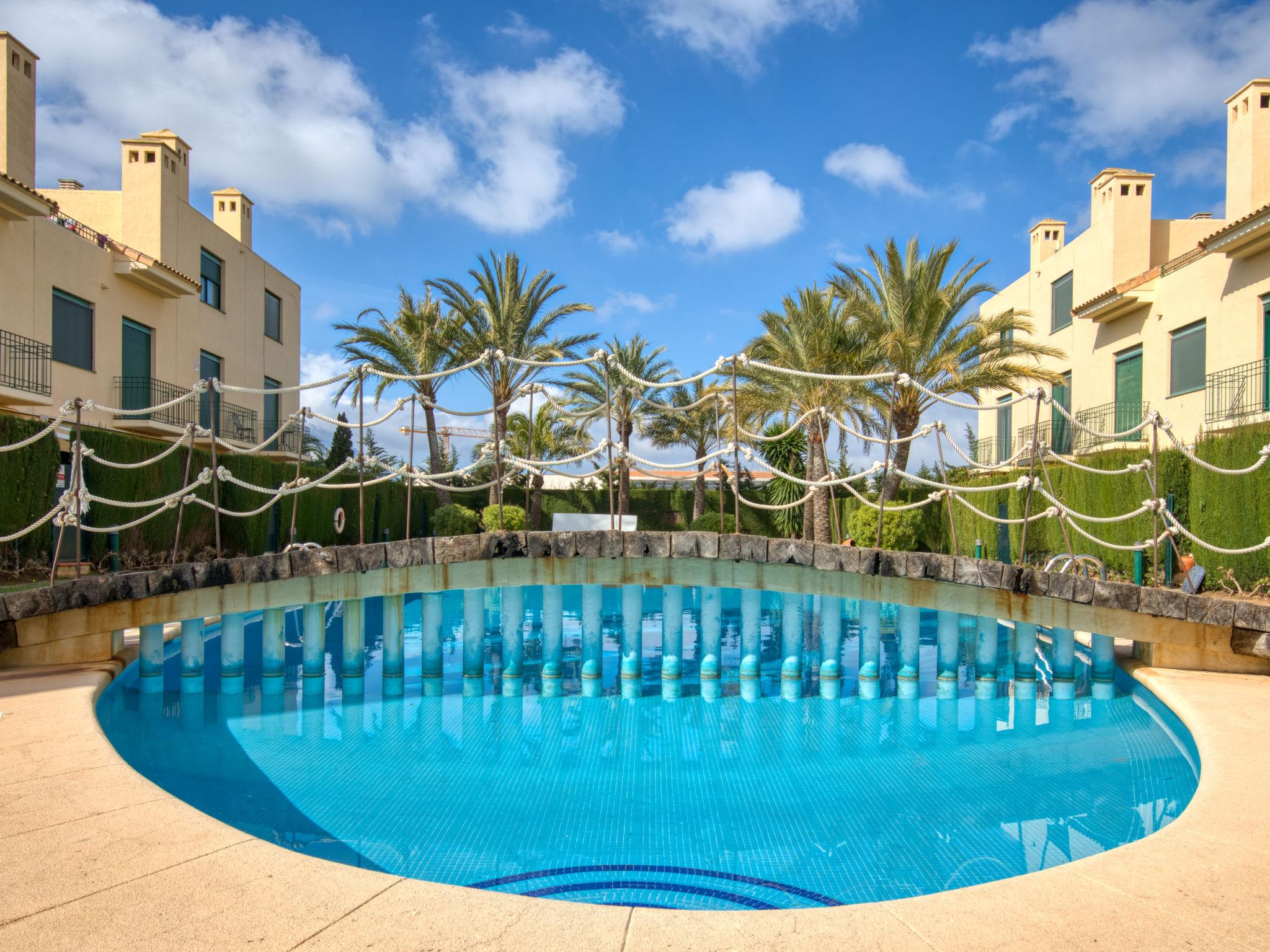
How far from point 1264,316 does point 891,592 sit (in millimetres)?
13911

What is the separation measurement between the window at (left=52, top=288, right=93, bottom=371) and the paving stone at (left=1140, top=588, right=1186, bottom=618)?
73.3 feet

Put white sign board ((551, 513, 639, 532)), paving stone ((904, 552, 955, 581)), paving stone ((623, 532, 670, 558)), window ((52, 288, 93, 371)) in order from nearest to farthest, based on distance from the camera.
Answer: paving stone ((904, 552, 955, 581)) < paving stone ((623, 532, 670, 558)) < window ((52, 288, 93, 371)) < white sign board ((551, 513, 639, 532))

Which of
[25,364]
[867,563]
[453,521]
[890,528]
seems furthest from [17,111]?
[890,528]

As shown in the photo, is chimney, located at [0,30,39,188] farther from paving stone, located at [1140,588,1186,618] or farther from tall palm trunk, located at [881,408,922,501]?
paving stone, located at [1140,588,1186,618]

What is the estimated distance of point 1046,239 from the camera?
96.1 ft

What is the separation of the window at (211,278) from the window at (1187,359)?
92.4 feet

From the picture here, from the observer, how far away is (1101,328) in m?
23.9

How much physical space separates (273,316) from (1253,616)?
1222 inches

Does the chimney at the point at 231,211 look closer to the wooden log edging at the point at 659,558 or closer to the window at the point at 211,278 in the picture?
the window at the point at 211,278

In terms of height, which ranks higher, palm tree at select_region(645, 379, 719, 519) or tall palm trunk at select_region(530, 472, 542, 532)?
palm tree at select_region(645, 379, 719, 519)

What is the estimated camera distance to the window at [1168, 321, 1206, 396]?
19531 mm

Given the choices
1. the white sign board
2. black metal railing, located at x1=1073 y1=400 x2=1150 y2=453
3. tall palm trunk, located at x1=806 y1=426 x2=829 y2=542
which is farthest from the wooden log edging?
the white sign board

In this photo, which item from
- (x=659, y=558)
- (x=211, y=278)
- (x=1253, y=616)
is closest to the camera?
(x=1253, y=616)

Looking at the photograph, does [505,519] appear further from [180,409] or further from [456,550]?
[456,550]
